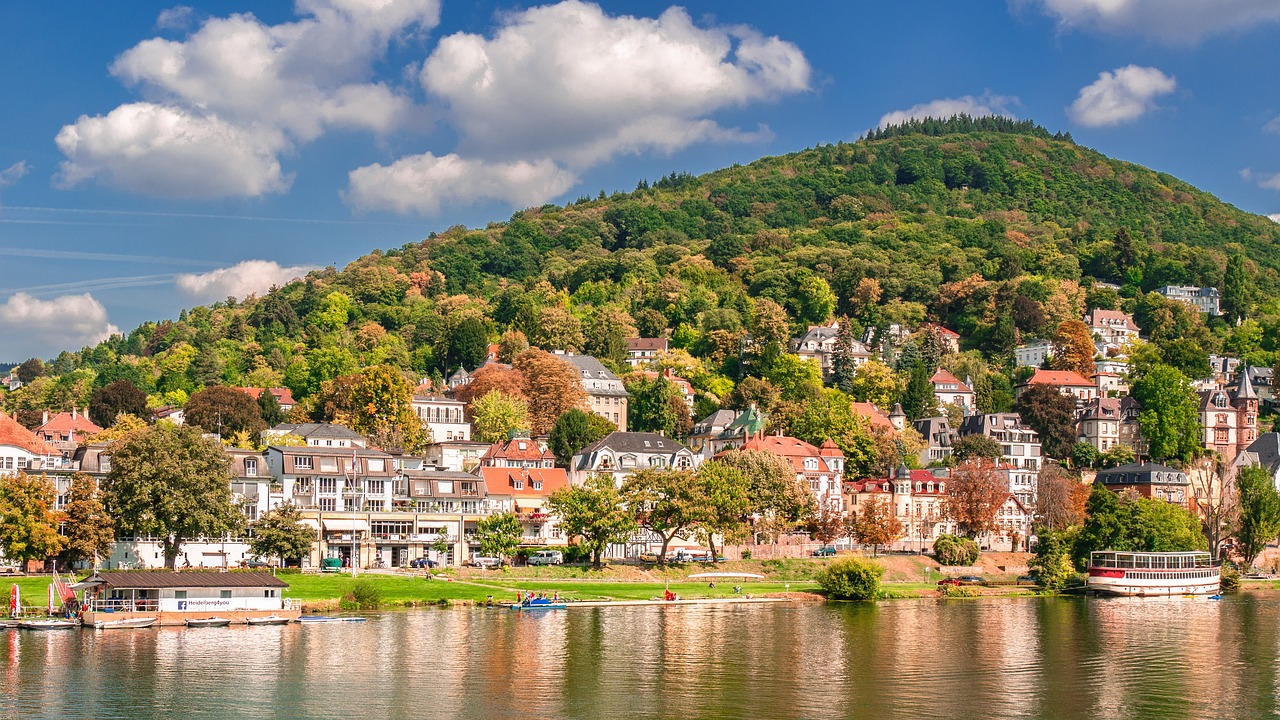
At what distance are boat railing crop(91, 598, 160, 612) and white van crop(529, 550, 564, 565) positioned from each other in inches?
1308

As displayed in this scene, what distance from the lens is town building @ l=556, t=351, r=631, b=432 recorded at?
151125mm

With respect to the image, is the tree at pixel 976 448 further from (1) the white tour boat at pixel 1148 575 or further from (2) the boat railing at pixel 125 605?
(2) the boat railing at pixel 125 605

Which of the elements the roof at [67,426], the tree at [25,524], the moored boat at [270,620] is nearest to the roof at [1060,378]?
A: the roof at [67,426]

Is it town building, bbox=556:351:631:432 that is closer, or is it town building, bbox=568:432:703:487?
town building, bbox=568:432:703:487

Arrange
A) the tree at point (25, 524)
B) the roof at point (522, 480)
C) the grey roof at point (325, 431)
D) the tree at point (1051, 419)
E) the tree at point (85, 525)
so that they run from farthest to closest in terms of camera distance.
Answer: the tree at point (1051, 419), the grey roof at point (325, 431), the roof at point (522, 480), the tree at point (85, 525), the tree at point (25, 524)

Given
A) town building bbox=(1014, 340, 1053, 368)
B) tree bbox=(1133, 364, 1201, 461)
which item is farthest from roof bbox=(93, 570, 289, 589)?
town building bbox=(1014, 340, 1053, 368)

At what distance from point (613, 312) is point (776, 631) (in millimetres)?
109912

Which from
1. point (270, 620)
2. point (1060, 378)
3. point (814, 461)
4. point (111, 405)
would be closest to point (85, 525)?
point (270, 620)

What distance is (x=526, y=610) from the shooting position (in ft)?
248

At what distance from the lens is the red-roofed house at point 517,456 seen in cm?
11744

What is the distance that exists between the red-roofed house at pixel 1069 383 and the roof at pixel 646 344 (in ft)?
146

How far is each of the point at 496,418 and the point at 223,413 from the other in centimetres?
2555

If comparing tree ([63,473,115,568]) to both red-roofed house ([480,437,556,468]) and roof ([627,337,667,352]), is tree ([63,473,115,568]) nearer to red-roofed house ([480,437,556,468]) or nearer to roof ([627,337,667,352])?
red-roofed house ([480,437,556,468])

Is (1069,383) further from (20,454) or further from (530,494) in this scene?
(20,454)
